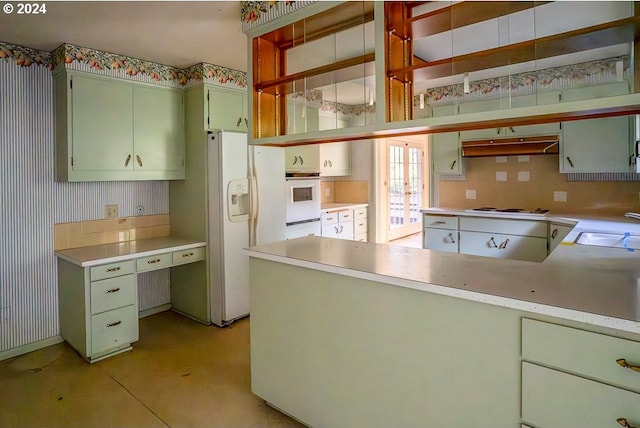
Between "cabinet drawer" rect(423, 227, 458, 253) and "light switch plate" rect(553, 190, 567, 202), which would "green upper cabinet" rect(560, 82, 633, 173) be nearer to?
"light switch plate" rect(553, 190, 567, 202)

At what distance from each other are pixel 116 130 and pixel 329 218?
2629 mm

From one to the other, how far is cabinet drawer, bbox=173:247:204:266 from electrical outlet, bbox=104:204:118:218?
74 cm

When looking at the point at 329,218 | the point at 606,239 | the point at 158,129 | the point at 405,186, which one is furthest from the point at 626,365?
the point at 405,186

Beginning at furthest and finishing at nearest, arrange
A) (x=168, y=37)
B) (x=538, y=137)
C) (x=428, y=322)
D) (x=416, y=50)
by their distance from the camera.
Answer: (x=538, y=137) < (x=168, y=37) < (x=416, y=50) < (x=428, y=322)

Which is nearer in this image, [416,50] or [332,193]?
[416,50]

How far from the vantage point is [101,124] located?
3.21m

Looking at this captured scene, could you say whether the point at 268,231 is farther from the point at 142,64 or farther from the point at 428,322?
the point at 428,322

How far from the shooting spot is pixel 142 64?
3475 mm

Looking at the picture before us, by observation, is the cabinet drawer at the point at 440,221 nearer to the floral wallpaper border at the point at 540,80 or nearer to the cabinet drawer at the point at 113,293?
the floral wallpaper border at the point at 540,80

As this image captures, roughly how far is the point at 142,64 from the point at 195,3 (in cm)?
138

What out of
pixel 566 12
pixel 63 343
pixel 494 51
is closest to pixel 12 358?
pixel 63 343

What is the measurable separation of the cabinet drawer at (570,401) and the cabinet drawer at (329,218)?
12.0 ft

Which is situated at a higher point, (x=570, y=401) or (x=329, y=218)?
(x=329, y=218)

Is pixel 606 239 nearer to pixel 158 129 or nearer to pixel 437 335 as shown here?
pixel 437 335
